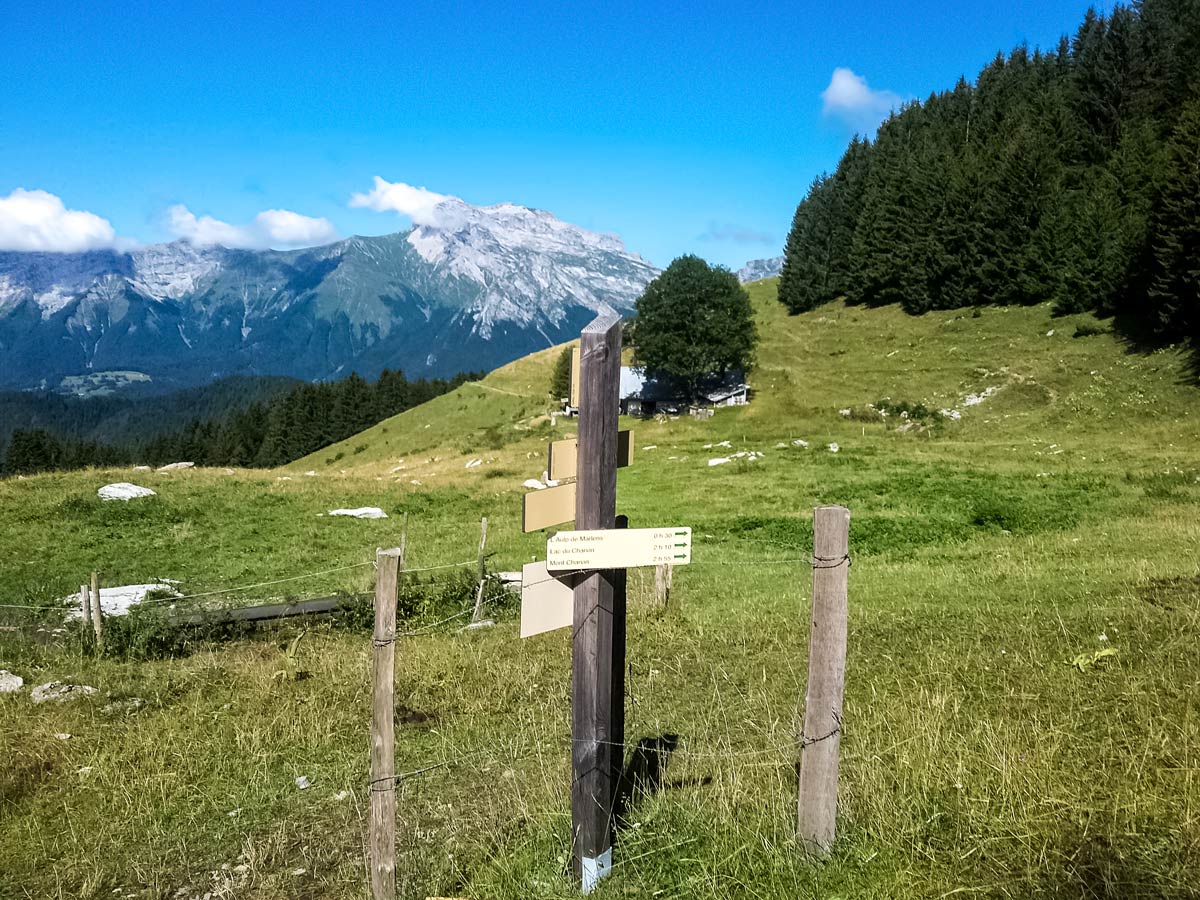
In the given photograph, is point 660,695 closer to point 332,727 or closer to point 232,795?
point 332,727

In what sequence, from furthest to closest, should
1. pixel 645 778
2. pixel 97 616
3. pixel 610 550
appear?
pixel 97 616
pixel 645 778
pixel 610 550

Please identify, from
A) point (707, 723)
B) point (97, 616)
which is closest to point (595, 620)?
point (707, 723)

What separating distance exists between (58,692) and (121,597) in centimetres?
776

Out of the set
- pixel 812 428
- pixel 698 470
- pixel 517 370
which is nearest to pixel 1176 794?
pixel 698 470

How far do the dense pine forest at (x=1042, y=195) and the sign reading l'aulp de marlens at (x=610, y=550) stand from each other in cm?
5118

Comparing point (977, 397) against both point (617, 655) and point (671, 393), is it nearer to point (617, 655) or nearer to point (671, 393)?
point (671, 393)

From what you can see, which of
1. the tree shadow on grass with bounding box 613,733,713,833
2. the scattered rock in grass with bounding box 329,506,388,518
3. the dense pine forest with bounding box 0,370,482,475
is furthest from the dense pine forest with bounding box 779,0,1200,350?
the dense pine forest with bounding box 0,370,482,475

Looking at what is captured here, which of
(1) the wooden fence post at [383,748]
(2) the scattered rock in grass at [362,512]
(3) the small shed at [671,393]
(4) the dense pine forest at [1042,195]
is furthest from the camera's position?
(3) the small shed at [671,393]

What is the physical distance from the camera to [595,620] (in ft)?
17.4

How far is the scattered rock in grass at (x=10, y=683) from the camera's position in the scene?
11.2 meters

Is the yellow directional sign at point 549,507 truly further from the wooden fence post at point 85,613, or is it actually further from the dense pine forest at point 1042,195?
the dense pine forest at point 1042,195

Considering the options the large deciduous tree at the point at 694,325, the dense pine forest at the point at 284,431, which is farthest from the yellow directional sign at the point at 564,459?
the dense pine forest at the point at 284,431

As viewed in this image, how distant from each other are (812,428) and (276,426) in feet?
354

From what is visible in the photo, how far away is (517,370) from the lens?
317 feet
